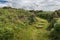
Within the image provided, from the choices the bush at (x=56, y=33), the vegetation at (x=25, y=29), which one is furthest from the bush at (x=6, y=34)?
the bush at (x=56, y=33)

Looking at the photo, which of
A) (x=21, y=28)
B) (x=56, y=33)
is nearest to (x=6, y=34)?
(x=21, y=28)

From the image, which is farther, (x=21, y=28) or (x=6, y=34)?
(x=21, y=28)

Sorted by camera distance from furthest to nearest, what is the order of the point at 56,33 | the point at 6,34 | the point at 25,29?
the point at 25,29
the point at 56,33
the point at 6,34

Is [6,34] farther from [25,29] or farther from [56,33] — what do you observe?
[56,33]

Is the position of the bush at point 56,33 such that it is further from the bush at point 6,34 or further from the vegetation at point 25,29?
the bush at point 6,34

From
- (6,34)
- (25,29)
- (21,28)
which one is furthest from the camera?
(25,29)

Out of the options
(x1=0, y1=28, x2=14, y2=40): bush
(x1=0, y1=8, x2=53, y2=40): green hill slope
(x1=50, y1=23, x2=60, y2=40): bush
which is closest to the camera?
(x1=0, y1=28, x2=14, y2=40): bush

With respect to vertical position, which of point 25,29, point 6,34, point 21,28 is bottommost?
point 25,29

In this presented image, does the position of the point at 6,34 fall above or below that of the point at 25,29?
above

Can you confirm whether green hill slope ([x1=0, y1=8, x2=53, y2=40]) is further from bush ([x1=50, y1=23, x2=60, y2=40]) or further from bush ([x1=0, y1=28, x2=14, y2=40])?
bush ([x1=50, y1=23, x2=60, y2=40])

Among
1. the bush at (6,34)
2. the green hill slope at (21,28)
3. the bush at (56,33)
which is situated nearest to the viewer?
the bush at (6,34)

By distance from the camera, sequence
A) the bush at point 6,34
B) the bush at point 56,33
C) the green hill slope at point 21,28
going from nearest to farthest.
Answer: the bush at point 6,34, the green hill slope at point 21,28, the bush at point 56,33

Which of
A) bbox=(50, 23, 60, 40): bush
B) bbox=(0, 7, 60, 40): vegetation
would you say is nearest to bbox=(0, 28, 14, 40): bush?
bbox=(0, 7, 60, 40): vegetation

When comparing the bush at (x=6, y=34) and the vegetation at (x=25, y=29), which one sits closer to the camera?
the bush at (x=6, y=34)
